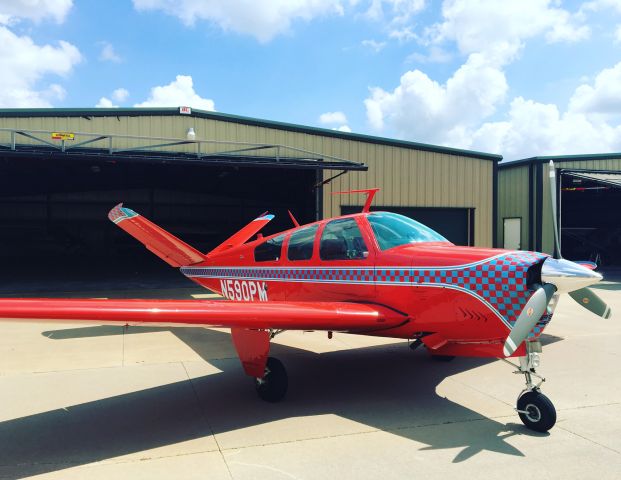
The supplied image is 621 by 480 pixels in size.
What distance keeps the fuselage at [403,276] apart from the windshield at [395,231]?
1 cm

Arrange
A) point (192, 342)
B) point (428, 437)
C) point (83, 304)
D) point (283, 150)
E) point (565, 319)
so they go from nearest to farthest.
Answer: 1. point (83, 304)
2. point (428, 437)
3. point (192, 342)
4. point (565, 319)
5. point (283, 150)

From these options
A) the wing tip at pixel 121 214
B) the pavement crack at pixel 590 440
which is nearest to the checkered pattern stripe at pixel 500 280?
the pavement crack at pixel 590 440

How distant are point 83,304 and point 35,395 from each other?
2.05 m

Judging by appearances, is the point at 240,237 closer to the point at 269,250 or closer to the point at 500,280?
the point at 269,250

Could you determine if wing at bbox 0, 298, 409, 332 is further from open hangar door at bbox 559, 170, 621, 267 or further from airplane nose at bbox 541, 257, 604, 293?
open hangar door at bbox 559, 170, 621, 267

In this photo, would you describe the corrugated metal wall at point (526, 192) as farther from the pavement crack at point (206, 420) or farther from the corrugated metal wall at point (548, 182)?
the pavement crack at point (206, 420)

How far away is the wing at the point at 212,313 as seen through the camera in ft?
11.7

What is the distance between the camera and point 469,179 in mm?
17094

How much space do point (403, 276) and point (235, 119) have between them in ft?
38.0

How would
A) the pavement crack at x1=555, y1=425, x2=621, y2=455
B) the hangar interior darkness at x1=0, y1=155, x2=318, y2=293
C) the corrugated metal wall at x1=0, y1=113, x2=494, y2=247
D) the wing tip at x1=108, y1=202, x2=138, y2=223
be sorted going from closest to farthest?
the pavement crack at x1=555, y1=425, x2=621, y2=455
the wing tip at x1=108, y1=202, x2=138, y2=223
the corrugated metal wall at x1=0, y1=113, x2=494, y2=247
the hangar interior darkness at x1=0, y1=155, x2=318, y2=293

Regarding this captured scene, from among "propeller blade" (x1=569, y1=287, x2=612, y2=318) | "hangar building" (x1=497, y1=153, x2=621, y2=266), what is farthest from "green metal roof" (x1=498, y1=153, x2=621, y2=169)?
"propeller blade" (x1=569, y1=287, x2=612, y2=318)

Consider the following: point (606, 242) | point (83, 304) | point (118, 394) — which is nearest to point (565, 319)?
point (118, 394)

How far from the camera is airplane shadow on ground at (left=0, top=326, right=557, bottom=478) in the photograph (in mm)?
3766

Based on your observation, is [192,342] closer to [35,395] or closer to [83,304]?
[35,395]
